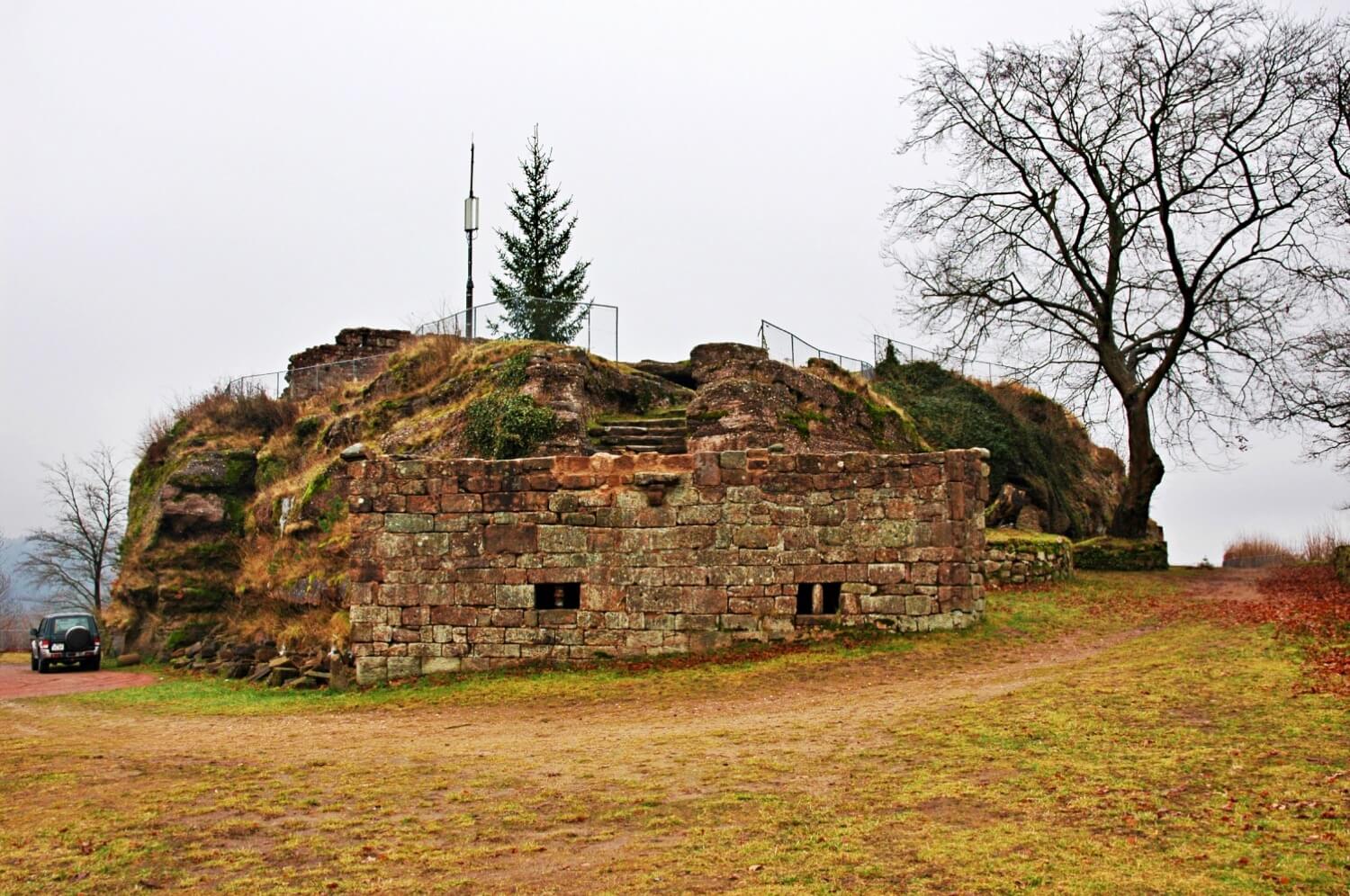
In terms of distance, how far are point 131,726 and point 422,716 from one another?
3.69 metres

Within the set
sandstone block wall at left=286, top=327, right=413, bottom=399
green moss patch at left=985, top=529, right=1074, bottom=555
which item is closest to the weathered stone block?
green moss patch at left=985, top=529, right=1074, bottom=555

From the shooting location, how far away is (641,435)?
2223 centimetres

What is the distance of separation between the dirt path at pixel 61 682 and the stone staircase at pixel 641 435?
9671mm

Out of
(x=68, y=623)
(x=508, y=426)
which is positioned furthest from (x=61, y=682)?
(x=508, y=426)

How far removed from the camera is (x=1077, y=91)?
26.2 m

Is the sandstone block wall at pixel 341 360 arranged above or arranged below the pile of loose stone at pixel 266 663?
above

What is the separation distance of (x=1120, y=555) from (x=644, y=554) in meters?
16.4

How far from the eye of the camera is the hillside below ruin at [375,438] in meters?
21.1

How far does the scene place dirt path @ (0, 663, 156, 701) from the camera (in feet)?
60.9

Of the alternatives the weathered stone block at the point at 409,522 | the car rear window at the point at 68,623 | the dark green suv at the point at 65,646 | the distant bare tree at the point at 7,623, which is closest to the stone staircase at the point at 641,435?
the weathered stone block at the point at 409,522

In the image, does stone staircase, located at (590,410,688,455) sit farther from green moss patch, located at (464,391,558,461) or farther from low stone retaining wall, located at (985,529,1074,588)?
low stone retaining wall, located at (985,529,1074,588)

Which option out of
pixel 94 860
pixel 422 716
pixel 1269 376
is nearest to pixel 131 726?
pixel 422 716

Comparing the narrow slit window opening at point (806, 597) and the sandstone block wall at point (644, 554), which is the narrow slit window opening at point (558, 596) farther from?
→ the narrow slit window opening at point (806, 597)

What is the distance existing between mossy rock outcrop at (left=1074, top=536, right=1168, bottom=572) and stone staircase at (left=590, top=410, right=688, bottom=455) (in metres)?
10.7
